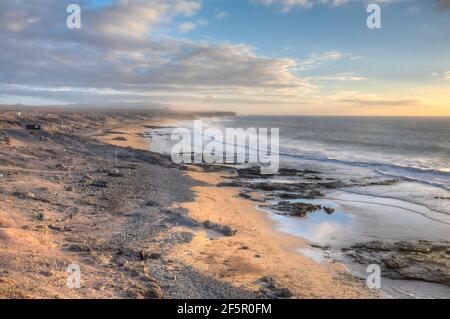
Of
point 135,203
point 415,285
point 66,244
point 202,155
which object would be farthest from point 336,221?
point 202,155

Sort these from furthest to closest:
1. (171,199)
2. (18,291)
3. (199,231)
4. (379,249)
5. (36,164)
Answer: (36,164) < (171,199) < (199,231) < (379,249) < (18,291)

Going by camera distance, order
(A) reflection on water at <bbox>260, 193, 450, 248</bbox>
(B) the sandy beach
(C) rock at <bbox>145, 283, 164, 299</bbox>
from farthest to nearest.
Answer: (A) reflection on water at <bbox>260, 193, 450, 248</bbox> < (B) the sandy beach < (C) rock at <bbox>145, 283, 164, 299</bbox>

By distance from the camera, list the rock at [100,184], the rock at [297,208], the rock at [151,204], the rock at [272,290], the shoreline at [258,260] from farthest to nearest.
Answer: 1. the rock at [100,184]
2. the rock at [297,208]
3. the rock at [151,204]
4. the shoreline at [258,260]
5. the rock at [272,290]

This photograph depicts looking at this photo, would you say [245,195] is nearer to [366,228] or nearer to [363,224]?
[363,224]


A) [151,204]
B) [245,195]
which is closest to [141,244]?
[151,204]

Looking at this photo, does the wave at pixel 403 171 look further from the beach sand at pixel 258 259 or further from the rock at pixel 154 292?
the rock at pixel 154 292

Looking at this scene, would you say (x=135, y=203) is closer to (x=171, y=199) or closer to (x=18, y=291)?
(x=171, y=199)

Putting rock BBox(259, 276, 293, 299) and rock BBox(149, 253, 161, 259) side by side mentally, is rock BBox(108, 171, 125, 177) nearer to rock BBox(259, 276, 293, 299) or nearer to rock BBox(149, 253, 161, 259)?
rock BBox(149, 253, 161, 259)

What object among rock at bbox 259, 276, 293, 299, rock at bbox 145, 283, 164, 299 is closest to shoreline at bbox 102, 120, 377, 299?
rock at bbox 259, 276, 293, 299

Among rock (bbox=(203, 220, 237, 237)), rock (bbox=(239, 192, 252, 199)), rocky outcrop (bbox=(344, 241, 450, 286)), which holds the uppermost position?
rock (bbox=(239, 192, 252, 199))

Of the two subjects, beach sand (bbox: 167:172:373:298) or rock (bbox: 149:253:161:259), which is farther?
rock (bbox: 149:253:161:259)

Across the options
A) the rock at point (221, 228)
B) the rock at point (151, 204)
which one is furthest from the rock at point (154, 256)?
the rock at point (151, 204)
